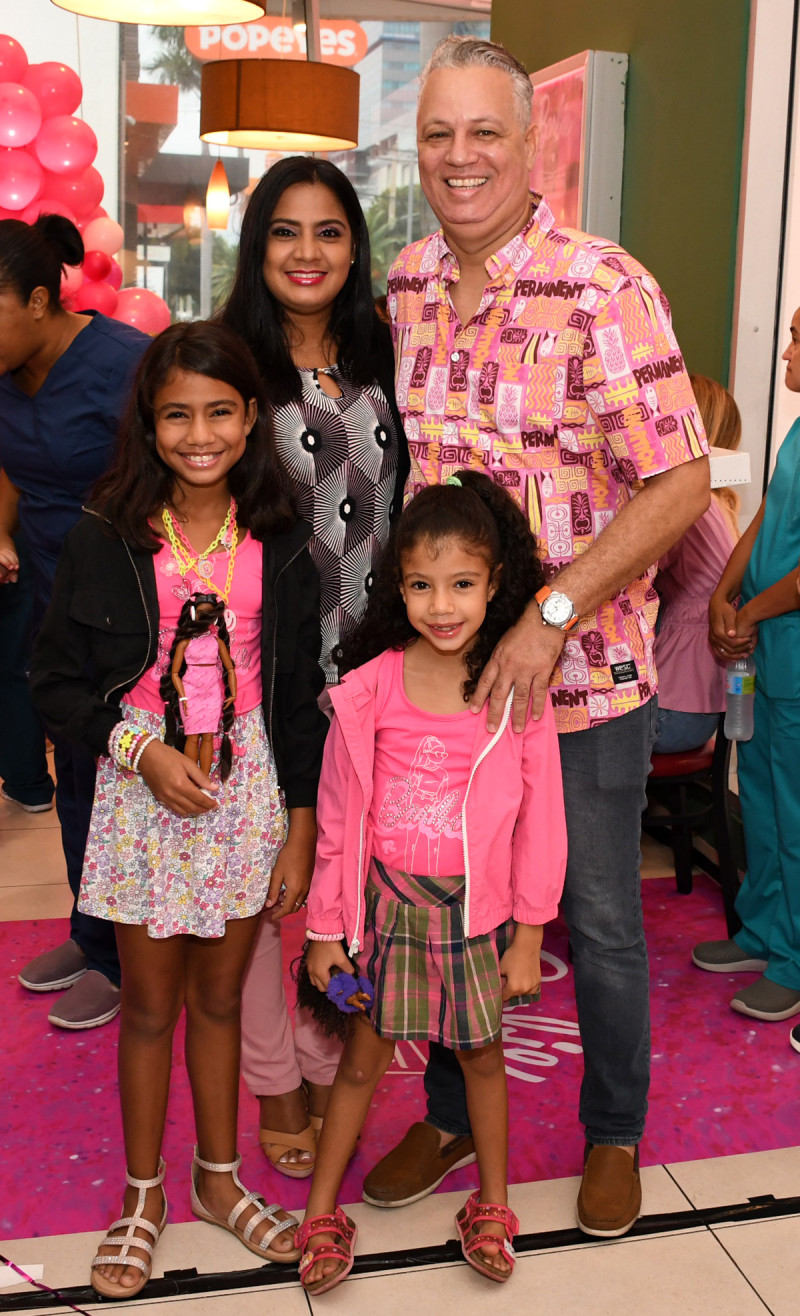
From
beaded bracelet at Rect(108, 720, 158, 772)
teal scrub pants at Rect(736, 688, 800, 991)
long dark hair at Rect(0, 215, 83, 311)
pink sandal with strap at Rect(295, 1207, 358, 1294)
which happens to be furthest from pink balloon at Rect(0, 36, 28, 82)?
pink sandal with strap at Rect(295, 1207, 358, 1294)

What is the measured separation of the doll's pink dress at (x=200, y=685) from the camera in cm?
195

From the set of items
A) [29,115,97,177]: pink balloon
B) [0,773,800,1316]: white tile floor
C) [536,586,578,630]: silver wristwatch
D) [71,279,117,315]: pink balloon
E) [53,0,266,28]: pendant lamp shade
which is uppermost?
[53,0,266,28]: pendant lamp shade

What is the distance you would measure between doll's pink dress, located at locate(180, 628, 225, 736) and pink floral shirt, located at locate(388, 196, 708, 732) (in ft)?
1.50

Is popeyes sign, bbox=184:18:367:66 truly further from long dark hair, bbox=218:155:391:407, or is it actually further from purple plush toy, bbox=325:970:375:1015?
purple plush toy, bbox=325:970:375:1015

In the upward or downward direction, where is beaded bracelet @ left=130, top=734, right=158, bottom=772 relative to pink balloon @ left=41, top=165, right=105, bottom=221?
downward

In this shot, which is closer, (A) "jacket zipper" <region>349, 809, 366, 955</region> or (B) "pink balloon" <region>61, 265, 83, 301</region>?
(A) "jacket zipper" <region>349, 809, 366, 955</region>

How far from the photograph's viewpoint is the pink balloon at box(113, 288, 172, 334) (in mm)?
5508

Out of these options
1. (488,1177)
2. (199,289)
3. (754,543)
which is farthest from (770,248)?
(199,289)

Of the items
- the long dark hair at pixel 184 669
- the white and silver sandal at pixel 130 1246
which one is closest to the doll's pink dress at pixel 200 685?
the long dark hair at pixel 184 669

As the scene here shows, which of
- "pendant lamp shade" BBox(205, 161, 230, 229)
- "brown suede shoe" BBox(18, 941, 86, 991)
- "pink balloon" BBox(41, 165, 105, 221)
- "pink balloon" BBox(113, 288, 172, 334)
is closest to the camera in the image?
"brown suede shoe" BBox(18, 941, 86, 991)

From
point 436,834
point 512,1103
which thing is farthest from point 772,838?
point 436,834

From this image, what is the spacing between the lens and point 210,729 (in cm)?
196

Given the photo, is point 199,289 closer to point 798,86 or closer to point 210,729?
point 798,86

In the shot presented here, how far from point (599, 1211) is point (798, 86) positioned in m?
2.86
